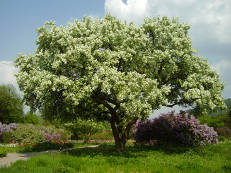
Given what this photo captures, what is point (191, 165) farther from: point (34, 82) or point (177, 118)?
point (177, 118)

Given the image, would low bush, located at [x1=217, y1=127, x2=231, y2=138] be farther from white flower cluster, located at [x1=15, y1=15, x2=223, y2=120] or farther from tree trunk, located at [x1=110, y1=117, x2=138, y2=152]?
tree trunk, located at [x1=110, y1=117, x2=138, y2=152]

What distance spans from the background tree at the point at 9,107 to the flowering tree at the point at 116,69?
132ft

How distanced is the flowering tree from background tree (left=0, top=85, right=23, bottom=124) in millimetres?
40181

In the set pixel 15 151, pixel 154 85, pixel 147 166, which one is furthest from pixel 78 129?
pixel 147 166

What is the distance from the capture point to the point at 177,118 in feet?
86.8

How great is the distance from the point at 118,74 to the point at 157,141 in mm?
12098

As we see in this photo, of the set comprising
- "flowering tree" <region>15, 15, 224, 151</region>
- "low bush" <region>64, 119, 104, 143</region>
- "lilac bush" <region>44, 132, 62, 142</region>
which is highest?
"flowering tree" <region>15, 15, 224, 151</region>

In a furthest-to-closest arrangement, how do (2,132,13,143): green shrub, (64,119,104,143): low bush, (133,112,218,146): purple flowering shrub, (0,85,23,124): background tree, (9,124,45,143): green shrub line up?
(0,85,23,124): background tree < (2,132,13,143): green shrub < (64,119,104,143): low bush < (9,124,45,143): green shrub < (133,112,218,146): purple flowering shrub

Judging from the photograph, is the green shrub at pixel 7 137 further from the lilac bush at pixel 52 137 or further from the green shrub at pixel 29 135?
the lilac bush at pixel 52 137

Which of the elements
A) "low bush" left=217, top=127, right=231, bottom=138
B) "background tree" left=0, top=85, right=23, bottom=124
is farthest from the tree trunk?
"background tree" left=0, top=85, right=23, bottom=124

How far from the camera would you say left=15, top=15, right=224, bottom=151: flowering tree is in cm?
1669

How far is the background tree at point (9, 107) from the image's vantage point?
187 ft

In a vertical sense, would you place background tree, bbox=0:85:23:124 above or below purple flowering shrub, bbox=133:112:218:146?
above

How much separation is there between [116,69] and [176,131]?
11.8 meters
